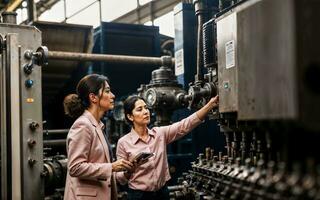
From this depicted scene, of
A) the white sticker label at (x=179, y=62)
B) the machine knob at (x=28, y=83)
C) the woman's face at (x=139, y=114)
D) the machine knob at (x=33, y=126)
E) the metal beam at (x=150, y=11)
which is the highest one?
the metal beam at (x=150, y=11)

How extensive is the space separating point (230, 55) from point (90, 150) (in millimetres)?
980

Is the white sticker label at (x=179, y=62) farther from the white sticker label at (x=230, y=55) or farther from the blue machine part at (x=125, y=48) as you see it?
the white sticker label at (x=230, y=55)

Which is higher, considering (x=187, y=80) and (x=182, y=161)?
(x=187, y=80)

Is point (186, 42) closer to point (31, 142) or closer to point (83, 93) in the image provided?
point (83, 93)

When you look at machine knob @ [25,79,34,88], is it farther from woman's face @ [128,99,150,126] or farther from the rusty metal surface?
the rusty metal surface

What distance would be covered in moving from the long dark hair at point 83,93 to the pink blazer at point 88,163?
10 centimetres

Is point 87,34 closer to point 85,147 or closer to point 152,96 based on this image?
point 152,96

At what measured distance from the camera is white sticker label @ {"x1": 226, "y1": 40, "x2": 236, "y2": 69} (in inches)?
80.6

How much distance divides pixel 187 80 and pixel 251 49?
78.0 inches

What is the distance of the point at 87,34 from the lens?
4.51 meters

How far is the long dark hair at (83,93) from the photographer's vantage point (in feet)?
8.90

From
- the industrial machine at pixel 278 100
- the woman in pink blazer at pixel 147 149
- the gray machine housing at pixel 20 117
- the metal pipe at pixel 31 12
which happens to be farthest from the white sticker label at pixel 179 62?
the metal pipe at pixel 31 12

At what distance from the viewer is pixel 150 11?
22.9 ft

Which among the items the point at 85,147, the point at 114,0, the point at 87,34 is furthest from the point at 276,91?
the point at 114,0
